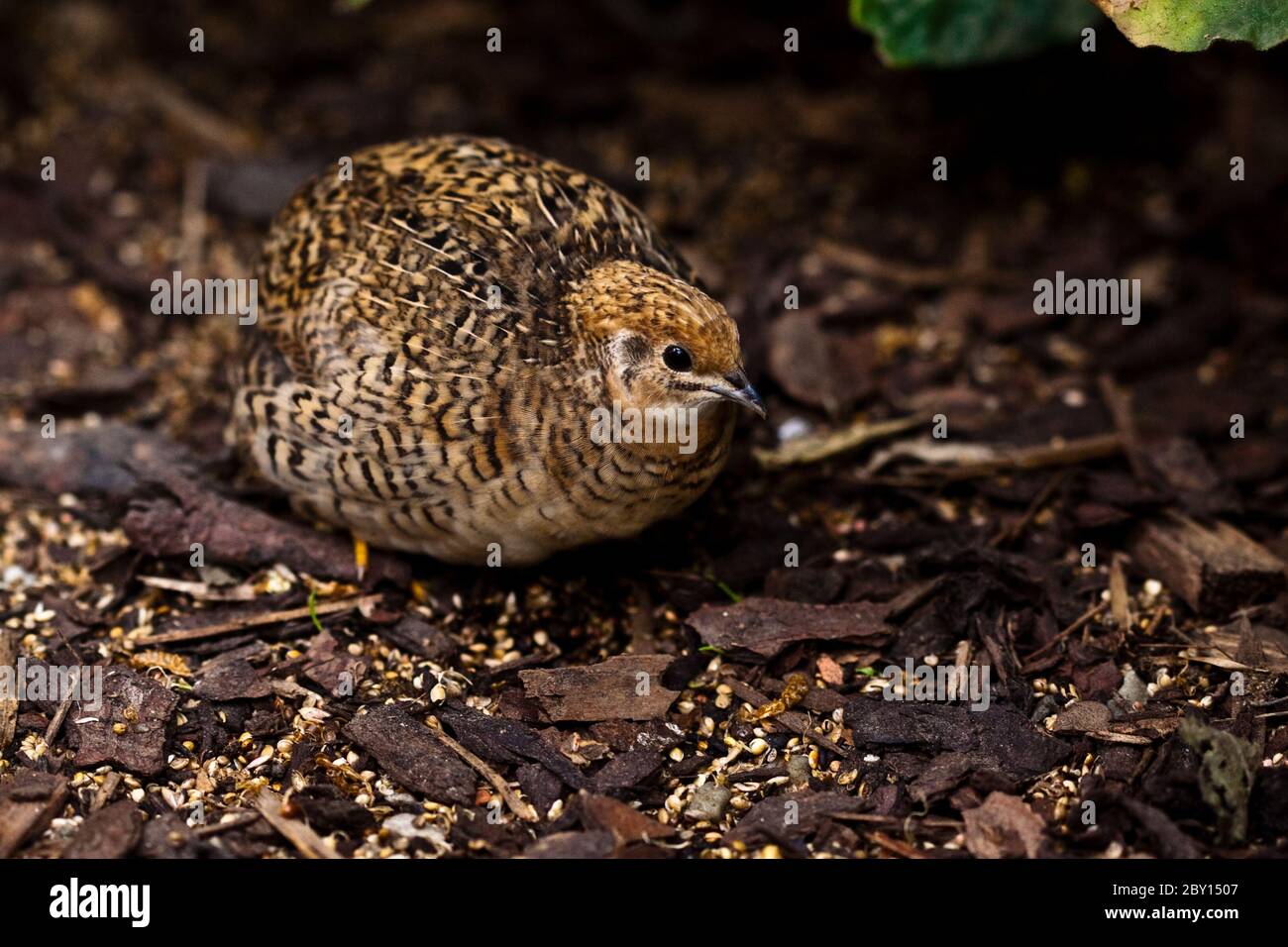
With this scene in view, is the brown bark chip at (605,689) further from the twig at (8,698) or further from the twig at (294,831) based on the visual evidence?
the twig at (8,698)

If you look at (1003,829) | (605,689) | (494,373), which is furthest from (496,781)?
(1003,829)

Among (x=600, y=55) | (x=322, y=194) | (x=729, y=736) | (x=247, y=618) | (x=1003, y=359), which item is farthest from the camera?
(x=600, y=55)

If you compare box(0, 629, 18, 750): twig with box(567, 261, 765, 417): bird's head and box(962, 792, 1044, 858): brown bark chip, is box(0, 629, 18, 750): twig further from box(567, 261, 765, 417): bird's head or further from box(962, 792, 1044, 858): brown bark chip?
box(962, 792, 1044, 858): brown bark chip

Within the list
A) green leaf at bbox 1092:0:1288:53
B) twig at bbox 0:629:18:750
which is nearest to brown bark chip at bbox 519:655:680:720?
twig at bbox 0:629:18:750

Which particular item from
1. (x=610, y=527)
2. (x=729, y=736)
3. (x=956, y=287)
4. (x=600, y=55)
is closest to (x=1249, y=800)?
(x=729, y=736)

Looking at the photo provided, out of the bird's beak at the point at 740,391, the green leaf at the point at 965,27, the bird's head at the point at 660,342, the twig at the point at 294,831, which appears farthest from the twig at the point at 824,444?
the twig at the point at 294,831

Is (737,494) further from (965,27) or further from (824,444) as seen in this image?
(965,27)

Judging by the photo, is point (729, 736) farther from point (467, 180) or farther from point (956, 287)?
point (956, 287)
